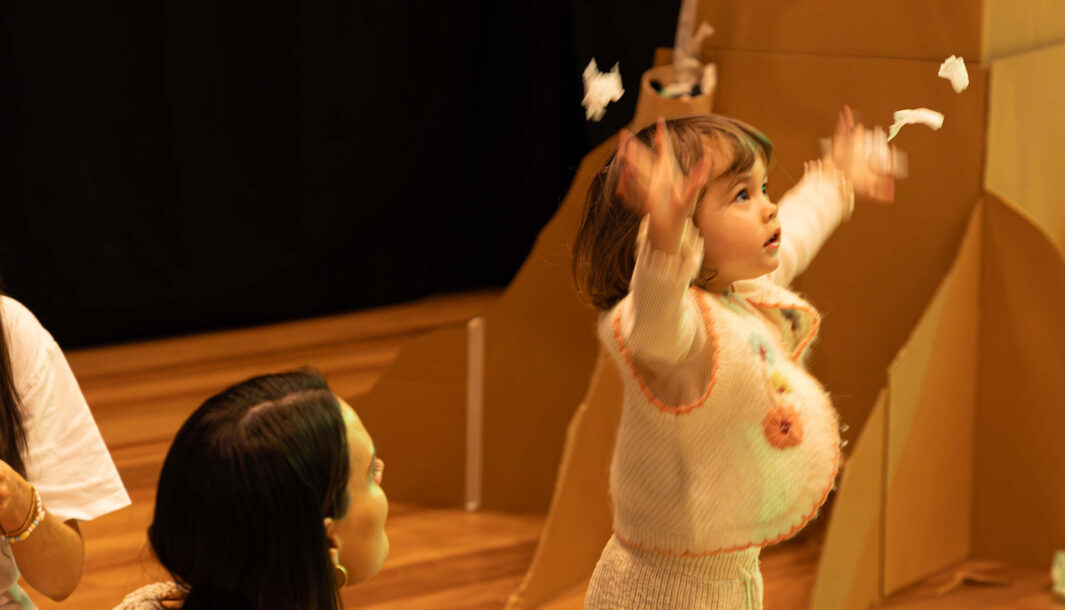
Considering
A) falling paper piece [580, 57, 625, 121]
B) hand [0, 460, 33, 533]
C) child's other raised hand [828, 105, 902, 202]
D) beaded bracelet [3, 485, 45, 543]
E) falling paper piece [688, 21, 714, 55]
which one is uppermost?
falling paper piece [688, 21, 714, 55]

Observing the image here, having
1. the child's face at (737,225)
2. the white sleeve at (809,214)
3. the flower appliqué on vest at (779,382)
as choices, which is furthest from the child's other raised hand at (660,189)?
the white sleeve at (809,214)

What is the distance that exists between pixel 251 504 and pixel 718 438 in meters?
0.55

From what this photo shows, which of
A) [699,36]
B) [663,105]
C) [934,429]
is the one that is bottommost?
[934,429]

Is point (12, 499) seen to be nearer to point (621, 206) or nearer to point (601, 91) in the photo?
point (621, 206)

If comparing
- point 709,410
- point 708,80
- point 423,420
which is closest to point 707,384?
point 709,410

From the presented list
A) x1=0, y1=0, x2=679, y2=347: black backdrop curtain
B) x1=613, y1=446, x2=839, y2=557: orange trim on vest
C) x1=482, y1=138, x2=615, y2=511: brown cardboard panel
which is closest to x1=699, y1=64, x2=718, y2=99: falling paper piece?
x1=482, y1=138, x2=615, y2=511: brown cardboard panel

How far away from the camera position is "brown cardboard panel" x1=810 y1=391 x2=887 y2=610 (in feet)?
7.56

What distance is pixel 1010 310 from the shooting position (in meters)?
2.52

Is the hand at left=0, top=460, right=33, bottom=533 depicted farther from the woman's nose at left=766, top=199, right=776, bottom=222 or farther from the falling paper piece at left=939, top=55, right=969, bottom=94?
the falling paper piece at left=939, top=55, right=969, bottom=94

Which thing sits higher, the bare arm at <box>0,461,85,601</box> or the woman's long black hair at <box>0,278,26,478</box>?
the woman's long black hair at <box>0,278,26,478</box>

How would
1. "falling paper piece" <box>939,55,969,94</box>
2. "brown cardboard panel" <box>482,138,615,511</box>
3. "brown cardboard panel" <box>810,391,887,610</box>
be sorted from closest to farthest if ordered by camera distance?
"falling paper piece" <box>939,55,969,94</box> < "brown cardboard panel" <box>810,391,887,610</box> < "brown cardboard panel" <box>482,138,615,511</box>

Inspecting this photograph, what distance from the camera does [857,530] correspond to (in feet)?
7.77

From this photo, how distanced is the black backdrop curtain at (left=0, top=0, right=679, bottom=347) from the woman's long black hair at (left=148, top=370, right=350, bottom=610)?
10.8ft

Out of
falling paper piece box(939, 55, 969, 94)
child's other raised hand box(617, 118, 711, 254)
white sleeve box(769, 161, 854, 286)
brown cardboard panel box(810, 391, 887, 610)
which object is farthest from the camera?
brown cardboard panel box(810, 391, 887, 610)
